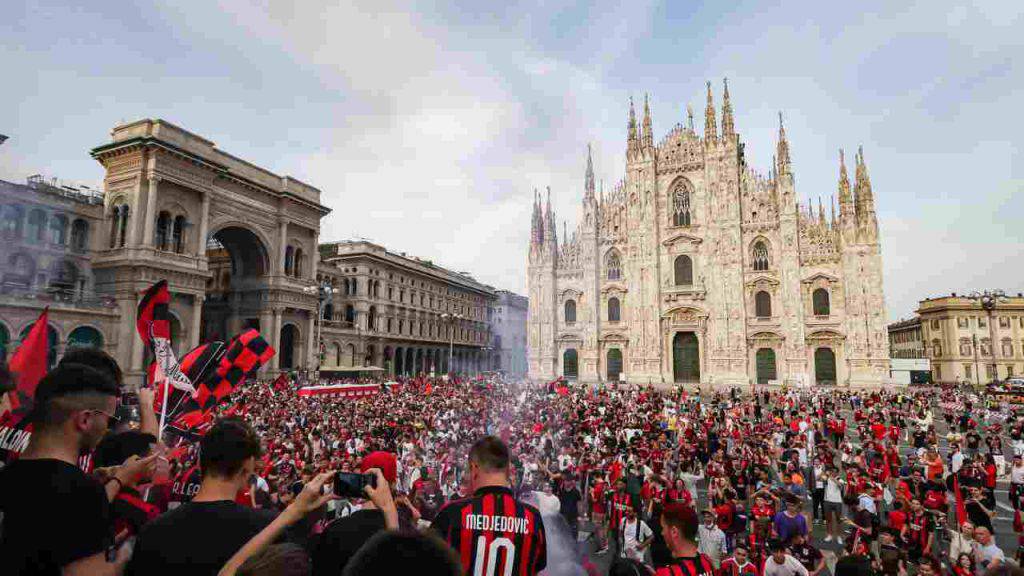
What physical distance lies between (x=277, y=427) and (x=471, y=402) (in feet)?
26.2

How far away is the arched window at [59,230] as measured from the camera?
27547 millimetres

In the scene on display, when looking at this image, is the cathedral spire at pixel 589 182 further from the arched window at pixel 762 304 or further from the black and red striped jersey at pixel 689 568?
the black and red striped jersey at pixel 689 568

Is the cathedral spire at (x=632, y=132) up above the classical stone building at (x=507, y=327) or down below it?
above

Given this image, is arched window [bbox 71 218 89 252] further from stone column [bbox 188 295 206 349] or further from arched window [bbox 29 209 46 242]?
stone column [bbox 188 295 206 349]

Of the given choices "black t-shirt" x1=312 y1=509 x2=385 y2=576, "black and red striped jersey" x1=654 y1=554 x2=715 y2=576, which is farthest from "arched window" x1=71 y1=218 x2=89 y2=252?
"black and red striped jersey" x1=654 y1=554 x2=715 y2=576

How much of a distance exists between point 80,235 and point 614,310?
1356 inches

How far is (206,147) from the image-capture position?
31.7 meters

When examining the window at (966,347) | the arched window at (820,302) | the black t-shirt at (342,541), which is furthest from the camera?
the window at (966,347)

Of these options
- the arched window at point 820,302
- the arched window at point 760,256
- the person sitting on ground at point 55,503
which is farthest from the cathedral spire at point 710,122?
the person sitting on ground at point 55,503

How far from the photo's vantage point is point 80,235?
94.0ft

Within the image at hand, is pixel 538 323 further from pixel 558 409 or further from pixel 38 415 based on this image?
pixel 38 415

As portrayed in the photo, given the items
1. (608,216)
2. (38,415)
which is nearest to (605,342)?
(608,216)

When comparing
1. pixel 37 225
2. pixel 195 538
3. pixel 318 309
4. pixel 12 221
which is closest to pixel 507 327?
pixel 318 309

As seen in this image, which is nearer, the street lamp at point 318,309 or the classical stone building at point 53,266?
the classical stone building at point 53,266
